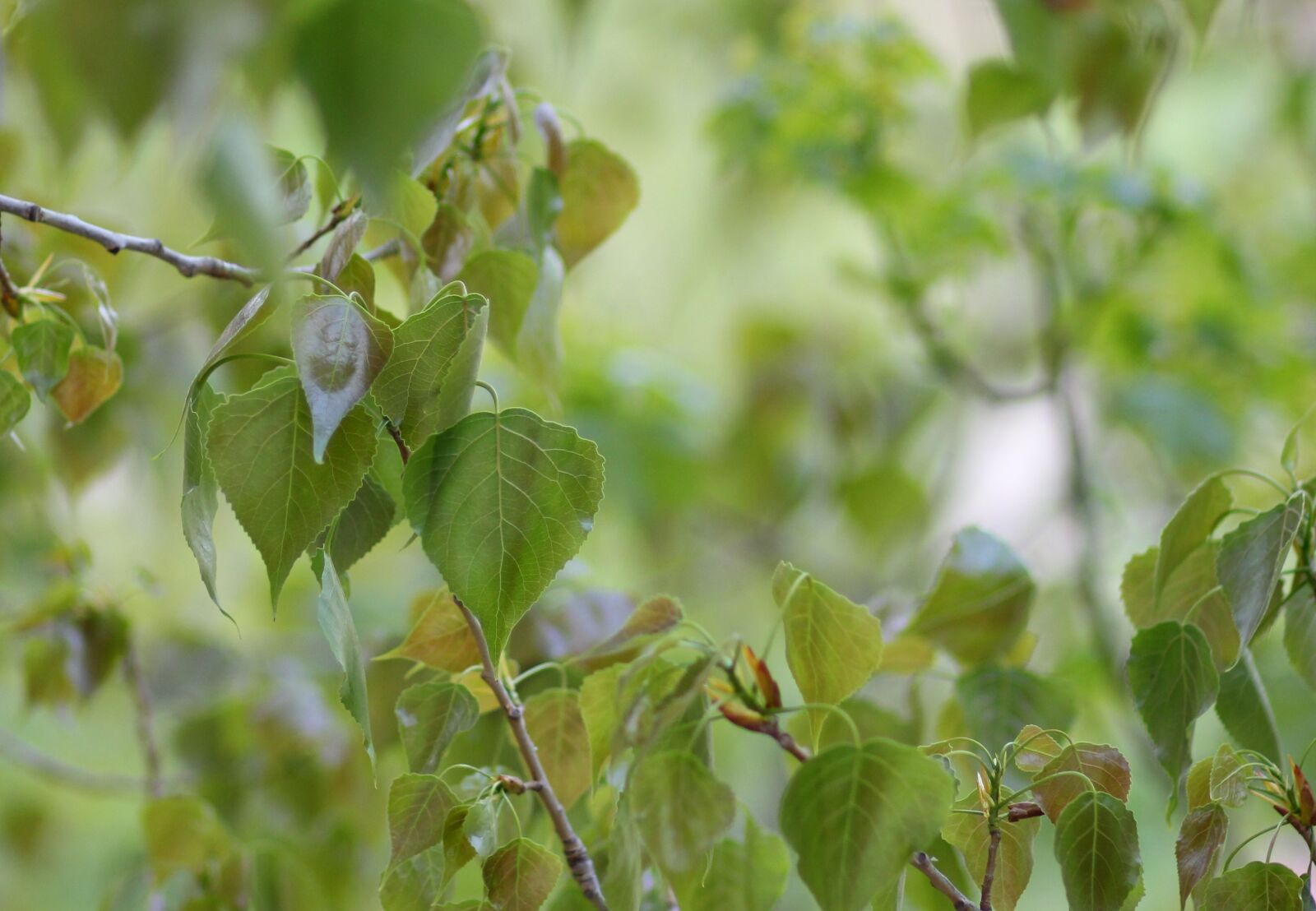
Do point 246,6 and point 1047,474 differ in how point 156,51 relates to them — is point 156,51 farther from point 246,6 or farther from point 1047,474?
point 1047,474

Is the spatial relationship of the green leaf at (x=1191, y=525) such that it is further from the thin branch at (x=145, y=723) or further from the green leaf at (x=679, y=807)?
the thin branch at (x=145, y=723)

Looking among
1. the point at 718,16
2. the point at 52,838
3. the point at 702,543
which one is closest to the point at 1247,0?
the point at 702,543

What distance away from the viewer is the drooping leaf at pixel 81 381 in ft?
1.24

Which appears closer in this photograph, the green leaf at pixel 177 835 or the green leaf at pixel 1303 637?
the green leaf at pixel 1303 637

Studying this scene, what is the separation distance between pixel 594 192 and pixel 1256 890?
29 centimetres

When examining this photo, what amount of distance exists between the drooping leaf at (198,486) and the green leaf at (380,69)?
127 millimetres

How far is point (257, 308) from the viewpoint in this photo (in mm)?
276

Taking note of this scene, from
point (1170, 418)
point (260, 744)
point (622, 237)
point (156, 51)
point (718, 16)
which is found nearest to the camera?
point (156, 51)

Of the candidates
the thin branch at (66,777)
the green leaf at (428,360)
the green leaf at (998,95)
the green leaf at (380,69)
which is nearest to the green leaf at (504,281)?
the green leaf at (428,360)

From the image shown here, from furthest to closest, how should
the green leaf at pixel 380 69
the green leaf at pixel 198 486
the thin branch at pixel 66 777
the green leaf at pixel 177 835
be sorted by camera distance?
the thin branch at pixel 66 777 → the green leaf at pixel 177 835 → the green leaf at pixel 198 486 → the green leaf at pixel 380 69

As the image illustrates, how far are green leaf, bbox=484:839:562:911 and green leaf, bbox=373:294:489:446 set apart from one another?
0.12 m

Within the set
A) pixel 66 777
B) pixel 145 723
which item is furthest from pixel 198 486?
pixel 66 777

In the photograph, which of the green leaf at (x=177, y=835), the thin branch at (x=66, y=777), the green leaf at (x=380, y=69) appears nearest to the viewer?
the green leaf at (x=380, y=69)

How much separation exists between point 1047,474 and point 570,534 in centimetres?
142
